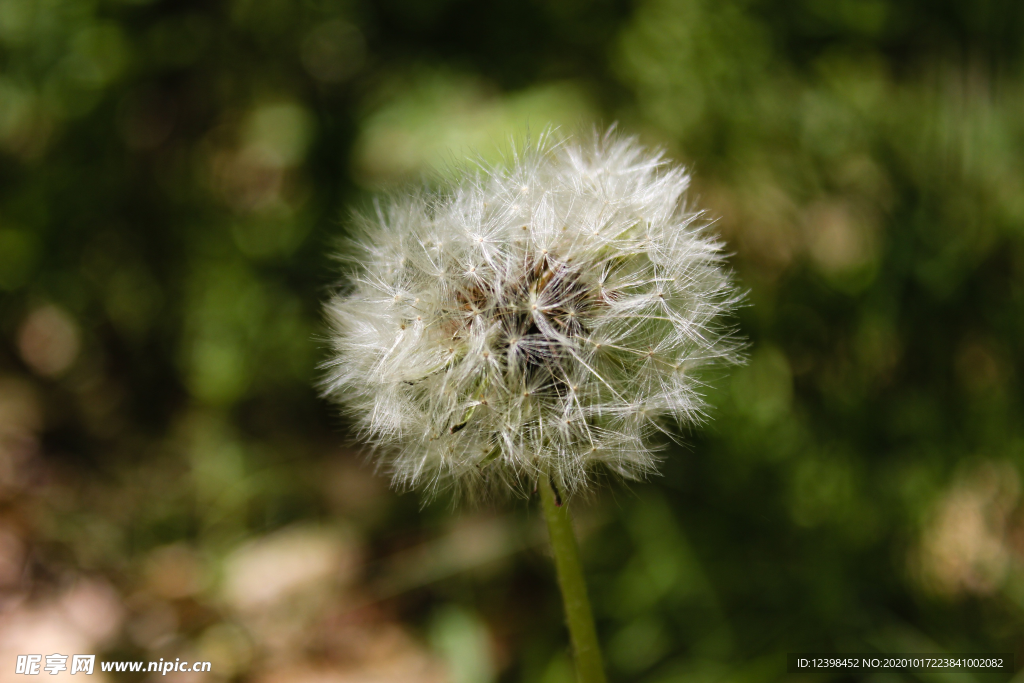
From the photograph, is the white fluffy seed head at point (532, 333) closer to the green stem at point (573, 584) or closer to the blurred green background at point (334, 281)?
the green stem at point (573, 584)

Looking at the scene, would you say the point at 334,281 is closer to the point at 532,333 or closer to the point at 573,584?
→ the point at 532,333

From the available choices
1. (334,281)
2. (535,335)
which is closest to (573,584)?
(535,335)

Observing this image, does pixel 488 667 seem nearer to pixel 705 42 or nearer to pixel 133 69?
pixel 705 42

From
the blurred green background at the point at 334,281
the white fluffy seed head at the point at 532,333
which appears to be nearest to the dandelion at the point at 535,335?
the white fluffy seed head at the point at 532,333

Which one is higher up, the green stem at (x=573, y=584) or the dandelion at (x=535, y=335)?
the dandelion at (x=535, y=335)

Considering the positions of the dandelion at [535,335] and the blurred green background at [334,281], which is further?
the blurred green background at [334,281]

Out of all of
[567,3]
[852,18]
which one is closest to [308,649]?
[567,3]

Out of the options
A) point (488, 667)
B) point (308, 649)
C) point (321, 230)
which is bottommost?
point (488, 667)
